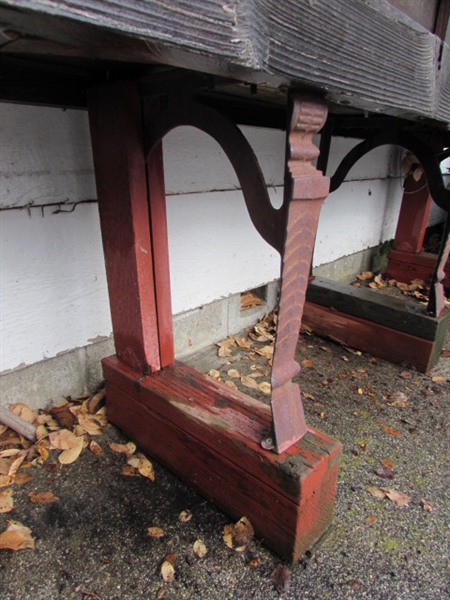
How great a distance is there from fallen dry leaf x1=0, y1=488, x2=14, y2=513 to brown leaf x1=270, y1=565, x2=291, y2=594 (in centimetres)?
117

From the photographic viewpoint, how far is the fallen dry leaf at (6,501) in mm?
1724

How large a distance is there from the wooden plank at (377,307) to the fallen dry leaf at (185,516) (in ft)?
7.06

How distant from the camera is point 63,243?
2066mm

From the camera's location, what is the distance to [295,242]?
1.29 meters

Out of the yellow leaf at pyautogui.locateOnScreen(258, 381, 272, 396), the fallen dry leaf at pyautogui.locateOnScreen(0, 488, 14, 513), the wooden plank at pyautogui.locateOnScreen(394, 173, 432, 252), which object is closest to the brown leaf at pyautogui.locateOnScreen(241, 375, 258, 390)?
the yellow leaf at pyautogui.locateOnScreen(258, 381, 272, 396)

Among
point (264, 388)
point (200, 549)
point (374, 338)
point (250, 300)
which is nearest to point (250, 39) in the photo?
point (200, 549)

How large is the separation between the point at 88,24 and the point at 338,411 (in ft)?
8.02

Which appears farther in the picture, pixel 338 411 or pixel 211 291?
→ pixel 211 291

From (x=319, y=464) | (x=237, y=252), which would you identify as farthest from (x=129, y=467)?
(x=237, y=252)

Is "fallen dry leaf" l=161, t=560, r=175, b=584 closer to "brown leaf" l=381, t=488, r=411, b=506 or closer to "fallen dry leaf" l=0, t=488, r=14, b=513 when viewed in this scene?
"fallen dry leaf" l=0, t=488, r=14, b=513

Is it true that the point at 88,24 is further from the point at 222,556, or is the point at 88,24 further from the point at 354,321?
the point at 354,321

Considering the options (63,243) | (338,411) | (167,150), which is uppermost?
(167,150)

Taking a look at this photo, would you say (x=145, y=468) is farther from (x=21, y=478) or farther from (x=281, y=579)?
(x=281, y=579)

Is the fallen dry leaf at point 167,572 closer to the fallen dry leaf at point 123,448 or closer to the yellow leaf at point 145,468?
the yellow leaf at point 145,468
